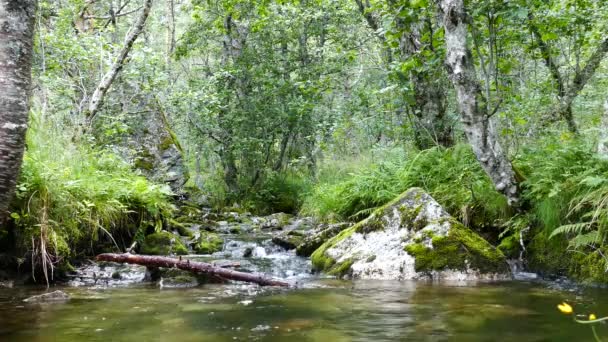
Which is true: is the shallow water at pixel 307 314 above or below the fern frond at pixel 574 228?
below

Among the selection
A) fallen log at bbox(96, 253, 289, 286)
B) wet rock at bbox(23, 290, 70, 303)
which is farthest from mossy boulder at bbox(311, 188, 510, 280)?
wet rock at bbox(23, 290, 70, 303)

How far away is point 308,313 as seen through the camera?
15.3 ft

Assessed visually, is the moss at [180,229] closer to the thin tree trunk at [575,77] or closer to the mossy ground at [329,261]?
the mossy ground at [329,261]

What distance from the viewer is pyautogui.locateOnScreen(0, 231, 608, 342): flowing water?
12.8 ft

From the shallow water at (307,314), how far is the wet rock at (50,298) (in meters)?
0.09

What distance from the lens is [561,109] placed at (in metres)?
9.73

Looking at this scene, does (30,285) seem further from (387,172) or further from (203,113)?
(203,113)

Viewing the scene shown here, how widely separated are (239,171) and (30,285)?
1143 centimetres

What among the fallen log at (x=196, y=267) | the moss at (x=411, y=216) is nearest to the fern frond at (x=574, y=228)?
the moss at (x=411, y=216)

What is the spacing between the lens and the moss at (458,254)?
21.4 ft

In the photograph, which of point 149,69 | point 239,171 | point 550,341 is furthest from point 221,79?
point 550,341

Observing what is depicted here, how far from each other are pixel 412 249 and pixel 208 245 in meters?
3.81

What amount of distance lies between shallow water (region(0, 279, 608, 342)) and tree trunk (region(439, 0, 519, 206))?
1596 millimetres

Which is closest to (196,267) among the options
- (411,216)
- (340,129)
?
(411,216)
